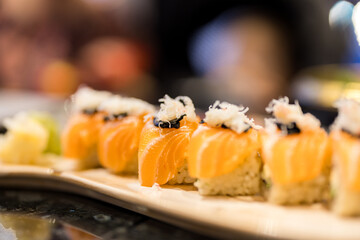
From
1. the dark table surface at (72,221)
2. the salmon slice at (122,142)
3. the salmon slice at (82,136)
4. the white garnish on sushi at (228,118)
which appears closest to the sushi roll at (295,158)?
the white garnish on sushi at (228,118)

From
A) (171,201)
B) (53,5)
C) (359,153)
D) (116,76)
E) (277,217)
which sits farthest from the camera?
(116,76)

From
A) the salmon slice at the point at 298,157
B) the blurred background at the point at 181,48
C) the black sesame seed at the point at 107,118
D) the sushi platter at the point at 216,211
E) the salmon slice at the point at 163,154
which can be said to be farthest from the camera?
the blurred background at the point at 181,48

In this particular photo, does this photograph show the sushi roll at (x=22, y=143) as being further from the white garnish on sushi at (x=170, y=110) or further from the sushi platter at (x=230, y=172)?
the white garnish on sushi at (x=170, y=110)

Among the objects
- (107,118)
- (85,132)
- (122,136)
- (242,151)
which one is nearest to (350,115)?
(242,151)

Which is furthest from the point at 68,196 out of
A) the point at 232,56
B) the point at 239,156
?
the point at 232,56

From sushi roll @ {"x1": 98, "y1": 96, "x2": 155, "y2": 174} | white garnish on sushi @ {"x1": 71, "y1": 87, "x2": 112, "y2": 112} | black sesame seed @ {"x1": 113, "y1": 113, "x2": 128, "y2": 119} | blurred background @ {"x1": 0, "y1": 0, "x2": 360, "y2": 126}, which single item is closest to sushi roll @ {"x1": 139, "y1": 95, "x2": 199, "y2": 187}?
sushi roll @ {"x1": 98, "y1": 96, "x2": 155, "y2": 174}

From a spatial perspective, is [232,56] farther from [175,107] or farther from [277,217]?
[277,217]
